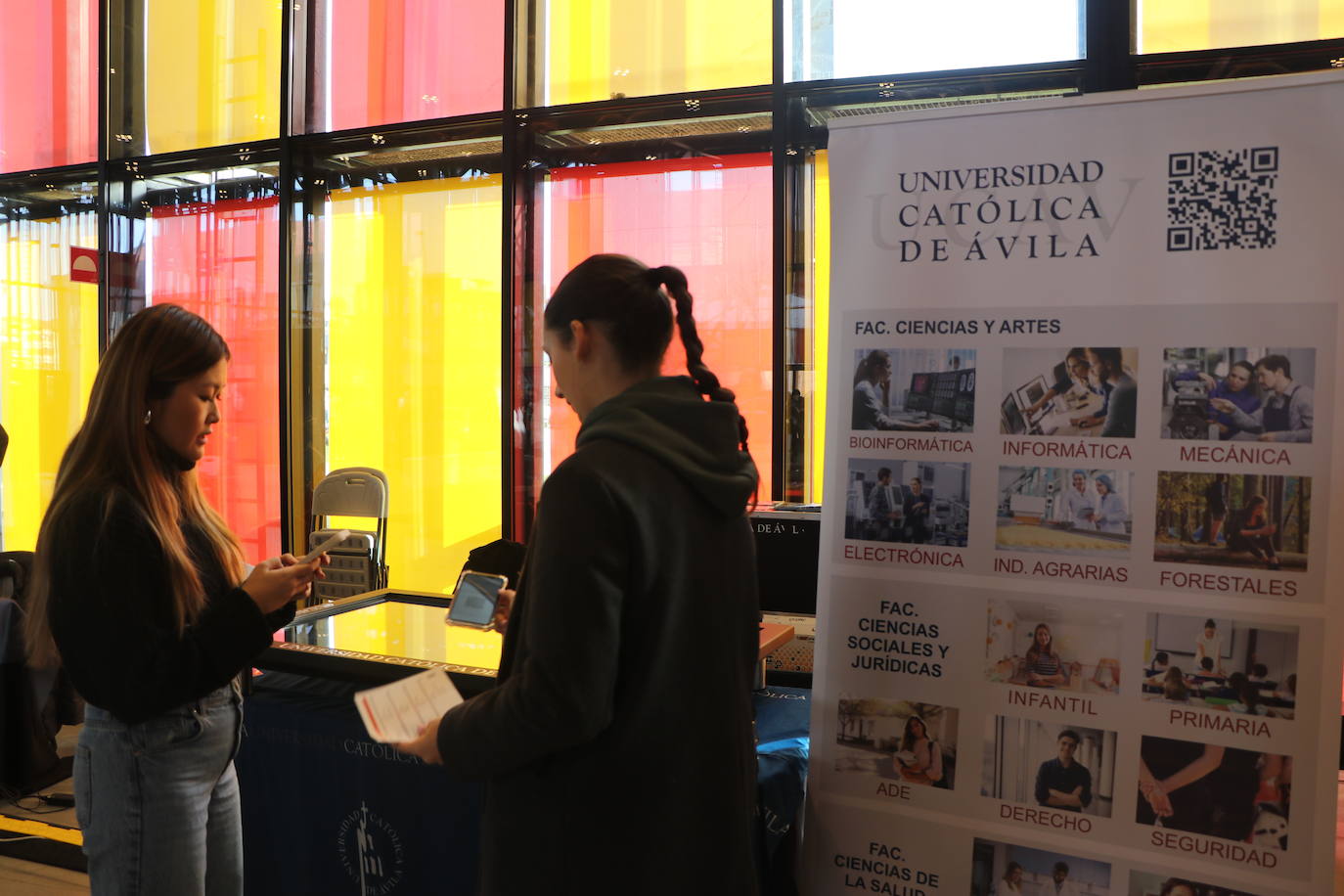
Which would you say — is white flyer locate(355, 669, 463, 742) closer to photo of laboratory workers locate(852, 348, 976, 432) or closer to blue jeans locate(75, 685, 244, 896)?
blue jeans locate(75, 685, 244, 896)

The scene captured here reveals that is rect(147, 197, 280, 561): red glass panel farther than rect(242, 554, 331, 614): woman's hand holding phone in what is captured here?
Yes

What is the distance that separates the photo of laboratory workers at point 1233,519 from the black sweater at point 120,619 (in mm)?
1657

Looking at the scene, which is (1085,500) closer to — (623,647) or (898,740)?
(898,740)

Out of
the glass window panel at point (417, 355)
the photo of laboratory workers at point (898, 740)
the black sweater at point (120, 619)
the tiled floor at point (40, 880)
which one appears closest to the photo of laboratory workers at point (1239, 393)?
the photo of laboratory workers at point (898, 740)

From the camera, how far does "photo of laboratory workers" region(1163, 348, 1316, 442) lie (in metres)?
1.73

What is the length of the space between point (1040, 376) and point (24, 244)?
22.2 feet

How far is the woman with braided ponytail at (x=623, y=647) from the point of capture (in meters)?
1.27

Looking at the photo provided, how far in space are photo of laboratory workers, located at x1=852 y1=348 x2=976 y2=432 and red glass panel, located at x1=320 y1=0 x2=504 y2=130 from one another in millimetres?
3623

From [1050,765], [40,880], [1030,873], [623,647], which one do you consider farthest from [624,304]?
[40,880]

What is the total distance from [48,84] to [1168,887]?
7166 millimetres

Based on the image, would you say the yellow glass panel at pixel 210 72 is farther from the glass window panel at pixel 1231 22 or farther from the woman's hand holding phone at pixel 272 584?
the woman's hand holding phone at pixel 272 584

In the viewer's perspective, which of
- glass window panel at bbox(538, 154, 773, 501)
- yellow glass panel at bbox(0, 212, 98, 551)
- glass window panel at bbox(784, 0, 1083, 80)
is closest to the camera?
glass window panel at bbox(784, 0, 1083, 80)

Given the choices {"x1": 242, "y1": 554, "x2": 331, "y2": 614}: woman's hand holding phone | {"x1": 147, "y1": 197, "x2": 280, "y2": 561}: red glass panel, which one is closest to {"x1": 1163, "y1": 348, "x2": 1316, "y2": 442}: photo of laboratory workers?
{"x1": 242, "y1": 554, "x2": 331, "y2": 614}: woman's hand holding phone

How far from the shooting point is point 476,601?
1.82m
